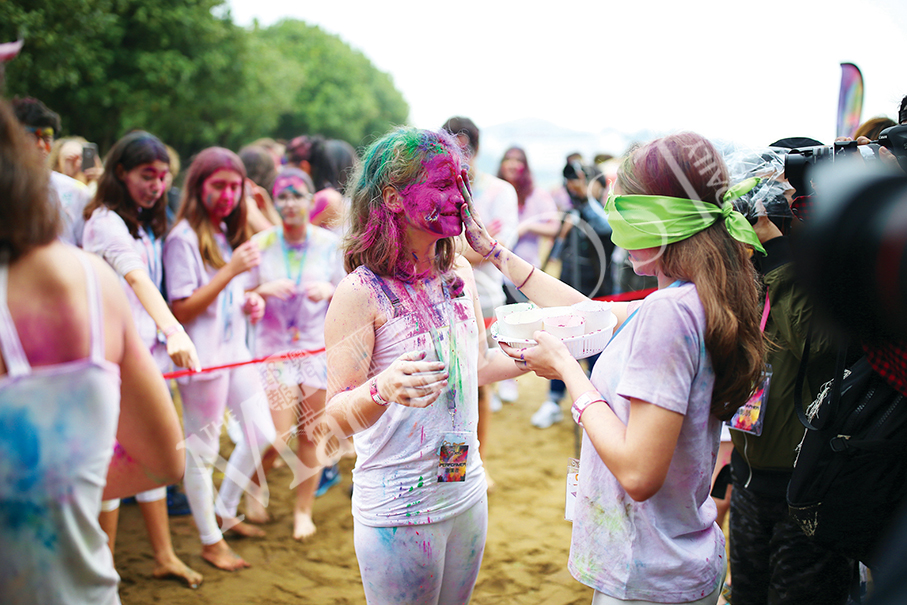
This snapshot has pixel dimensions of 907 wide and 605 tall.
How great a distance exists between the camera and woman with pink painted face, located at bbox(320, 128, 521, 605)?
1.80m

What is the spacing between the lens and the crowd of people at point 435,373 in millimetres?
1131

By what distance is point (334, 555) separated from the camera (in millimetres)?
3740

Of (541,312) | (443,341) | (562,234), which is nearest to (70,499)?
(443,341)

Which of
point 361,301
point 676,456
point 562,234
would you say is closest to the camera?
point 676,456

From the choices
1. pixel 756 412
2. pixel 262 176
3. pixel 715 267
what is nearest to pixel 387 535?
pixel 715 267

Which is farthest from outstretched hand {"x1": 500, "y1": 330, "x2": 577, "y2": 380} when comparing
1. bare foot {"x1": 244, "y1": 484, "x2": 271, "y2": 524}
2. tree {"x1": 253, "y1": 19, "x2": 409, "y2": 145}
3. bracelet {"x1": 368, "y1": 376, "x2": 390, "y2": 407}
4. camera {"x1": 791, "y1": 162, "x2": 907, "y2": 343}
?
tree {"x1": 253, "y1": 19, "x2": 409, "y2": 145}

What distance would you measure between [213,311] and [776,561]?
3.13 m

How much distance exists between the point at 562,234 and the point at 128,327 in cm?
573

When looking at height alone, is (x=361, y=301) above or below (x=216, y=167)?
below

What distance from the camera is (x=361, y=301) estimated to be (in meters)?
1.81

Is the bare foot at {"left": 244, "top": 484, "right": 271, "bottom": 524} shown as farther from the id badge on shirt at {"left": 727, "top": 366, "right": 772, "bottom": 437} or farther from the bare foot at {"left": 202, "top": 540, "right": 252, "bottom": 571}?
the id badge on shirt at {"left": 727, "top": 366, "right": 772, "bottom": 437}

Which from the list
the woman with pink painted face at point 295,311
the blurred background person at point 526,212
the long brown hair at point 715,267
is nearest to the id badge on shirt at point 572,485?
the long brown hair at point 715,267

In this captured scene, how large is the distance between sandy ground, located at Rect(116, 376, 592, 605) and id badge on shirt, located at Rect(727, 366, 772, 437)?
1505mm

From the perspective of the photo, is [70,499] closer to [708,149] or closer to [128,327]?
[128,327]
